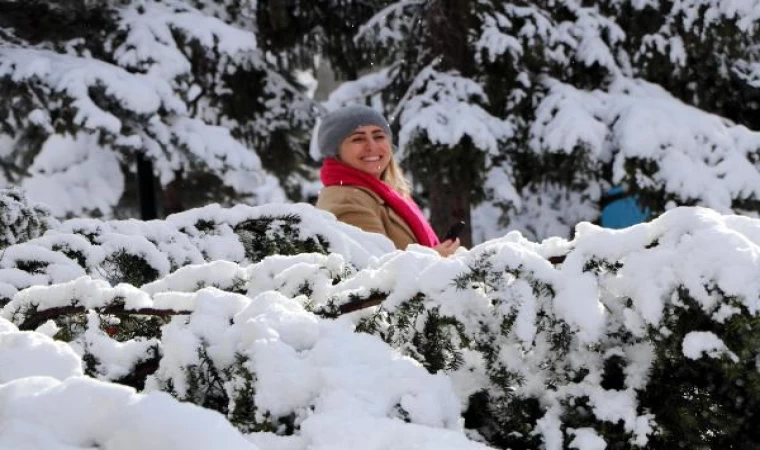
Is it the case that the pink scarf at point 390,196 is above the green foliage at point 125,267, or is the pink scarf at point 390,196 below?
below

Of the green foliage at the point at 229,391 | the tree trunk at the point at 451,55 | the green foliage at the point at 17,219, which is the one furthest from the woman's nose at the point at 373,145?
the tree trunk at the point at 451,55

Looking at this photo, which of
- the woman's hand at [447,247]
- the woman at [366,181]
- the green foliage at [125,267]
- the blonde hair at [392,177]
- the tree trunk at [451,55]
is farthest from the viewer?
the tree trunk at [451,55]

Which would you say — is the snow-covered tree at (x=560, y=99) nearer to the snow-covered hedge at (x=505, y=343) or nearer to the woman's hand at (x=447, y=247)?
the woman's hand at (x=447, y=247)

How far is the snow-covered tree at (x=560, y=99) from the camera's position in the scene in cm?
755

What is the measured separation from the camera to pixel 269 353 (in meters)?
1.37

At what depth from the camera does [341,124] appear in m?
4.23

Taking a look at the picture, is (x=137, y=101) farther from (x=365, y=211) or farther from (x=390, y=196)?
(x=365, y=211)

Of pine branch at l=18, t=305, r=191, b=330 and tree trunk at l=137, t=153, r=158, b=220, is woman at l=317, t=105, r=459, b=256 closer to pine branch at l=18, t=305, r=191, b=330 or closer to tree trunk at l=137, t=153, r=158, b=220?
pine branch at l=18, t=305, r=191, b=330

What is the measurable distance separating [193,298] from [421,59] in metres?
6.92

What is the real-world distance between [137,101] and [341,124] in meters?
3.55

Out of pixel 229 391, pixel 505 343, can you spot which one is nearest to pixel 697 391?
pixel 505 343

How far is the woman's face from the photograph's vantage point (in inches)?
164

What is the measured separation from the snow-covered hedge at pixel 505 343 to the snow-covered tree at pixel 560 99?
5769mm

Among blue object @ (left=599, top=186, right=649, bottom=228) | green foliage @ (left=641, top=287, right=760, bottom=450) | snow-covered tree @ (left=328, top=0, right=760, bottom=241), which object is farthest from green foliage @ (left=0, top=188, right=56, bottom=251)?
blue object @ (left=599, top=186, right=649, bottom=228)
